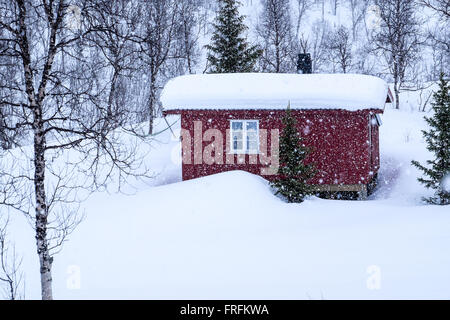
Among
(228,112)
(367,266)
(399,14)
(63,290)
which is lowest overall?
(63,290)

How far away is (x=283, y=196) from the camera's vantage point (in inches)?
551

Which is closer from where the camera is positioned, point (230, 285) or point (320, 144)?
point (230, 285)

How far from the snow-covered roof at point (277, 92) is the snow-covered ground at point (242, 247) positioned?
9.22 feet

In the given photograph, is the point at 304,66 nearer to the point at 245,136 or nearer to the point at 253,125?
the point at 253,125

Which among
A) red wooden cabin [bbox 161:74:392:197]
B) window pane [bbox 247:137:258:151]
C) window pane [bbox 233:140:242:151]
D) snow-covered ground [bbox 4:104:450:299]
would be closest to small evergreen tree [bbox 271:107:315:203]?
snow-covered ground [bbox 4:104:450:299]

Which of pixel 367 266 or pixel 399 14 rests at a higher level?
pixel 399 14

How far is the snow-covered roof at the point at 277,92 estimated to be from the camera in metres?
14.7

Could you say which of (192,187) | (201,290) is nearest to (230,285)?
(201,290)

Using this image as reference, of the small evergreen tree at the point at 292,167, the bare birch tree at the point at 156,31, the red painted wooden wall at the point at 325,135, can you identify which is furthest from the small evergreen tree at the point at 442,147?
the bare birch tree at the point at 156,31

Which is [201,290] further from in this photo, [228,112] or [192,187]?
[228,112]

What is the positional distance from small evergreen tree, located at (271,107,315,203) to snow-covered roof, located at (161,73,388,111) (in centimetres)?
153

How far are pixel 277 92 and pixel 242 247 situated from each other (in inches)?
296

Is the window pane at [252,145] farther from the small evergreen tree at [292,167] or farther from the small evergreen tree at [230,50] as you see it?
the small evergreen tree at [230,50]
